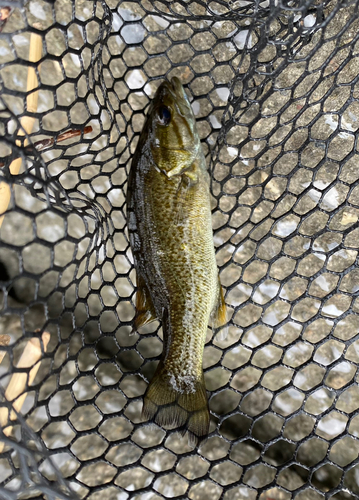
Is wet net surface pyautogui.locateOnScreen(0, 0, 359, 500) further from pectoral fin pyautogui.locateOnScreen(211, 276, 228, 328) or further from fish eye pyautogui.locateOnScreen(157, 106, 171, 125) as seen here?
fish eye pyautogui.locateOnScreen(157, 106, 171, 125)

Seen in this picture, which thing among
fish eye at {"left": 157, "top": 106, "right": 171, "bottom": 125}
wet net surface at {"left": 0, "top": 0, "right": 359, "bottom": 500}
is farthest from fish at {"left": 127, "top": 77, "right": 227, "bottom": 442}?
wet net surface at {"left": 0, "top": 0, "right": 359, "bottom": 500}

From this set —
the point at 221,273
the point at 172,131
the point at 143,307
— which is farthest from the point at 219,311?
the point at 172,131

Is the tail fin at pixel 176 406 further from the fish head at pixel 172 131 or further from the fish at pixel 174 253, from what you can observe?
the fish head at pixel 172 131

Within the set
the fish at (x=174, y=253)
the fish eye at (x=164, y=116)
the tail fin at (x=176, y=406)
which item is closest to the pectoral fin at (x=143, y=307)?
the fish at (x=174, y=253)

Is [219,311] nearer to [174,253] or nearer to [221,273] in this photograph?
[174,253]

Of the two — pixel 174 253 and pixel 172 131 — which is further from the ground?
pixel 172 131

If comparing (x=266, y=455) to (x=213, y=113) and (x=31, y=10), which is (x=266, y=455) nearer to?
(x=213, y=113)

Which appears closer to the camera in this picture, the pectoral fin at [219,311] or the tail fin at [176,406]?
the tail fin at [176,406]

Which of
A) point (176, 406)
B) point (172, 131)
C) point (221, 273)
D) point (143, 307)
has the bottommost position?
point (176, 406)
